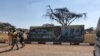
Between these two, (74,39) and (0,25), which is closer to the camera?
(74,39)

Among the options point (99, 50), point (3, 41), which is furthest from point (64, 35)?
point (99, 50)

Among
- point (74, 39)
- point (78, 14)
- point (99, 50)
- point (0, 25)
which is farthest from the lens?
point (0, 25)

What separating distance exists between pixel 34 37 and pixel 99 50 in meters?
26.8

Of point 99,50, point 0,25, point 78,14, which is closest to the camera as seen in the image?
point 99,50

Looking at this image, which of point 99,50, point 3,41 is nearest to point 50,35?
point 3,41

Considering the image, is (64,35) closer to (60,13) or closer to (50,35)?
(50,35)

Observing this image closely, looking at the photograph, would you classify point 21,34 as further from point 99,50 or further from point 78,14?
point 78,14

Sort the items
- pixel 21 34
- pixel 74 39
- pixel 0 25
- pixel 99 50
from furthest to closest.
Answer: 1. pixel 0 25
2. pixel 74 39
3. pixel 21 34
4. pixel 99 50

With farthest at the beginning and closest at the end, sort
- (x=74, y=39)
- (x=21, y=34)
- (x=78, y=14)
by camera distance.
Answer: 1. (x=78, y=14)
2. (x=74, y=39)
3. (x=21, y=34)

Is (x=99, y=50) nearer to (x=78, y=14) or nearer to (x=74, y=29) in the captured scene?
(x=74, y=29)

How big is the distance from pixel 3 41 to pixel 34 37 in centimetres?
358

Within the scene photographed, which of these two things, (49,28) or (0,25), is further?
(0,25)

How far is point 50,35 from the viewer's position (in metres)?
35.9

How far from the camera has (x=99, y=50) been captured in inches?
388
